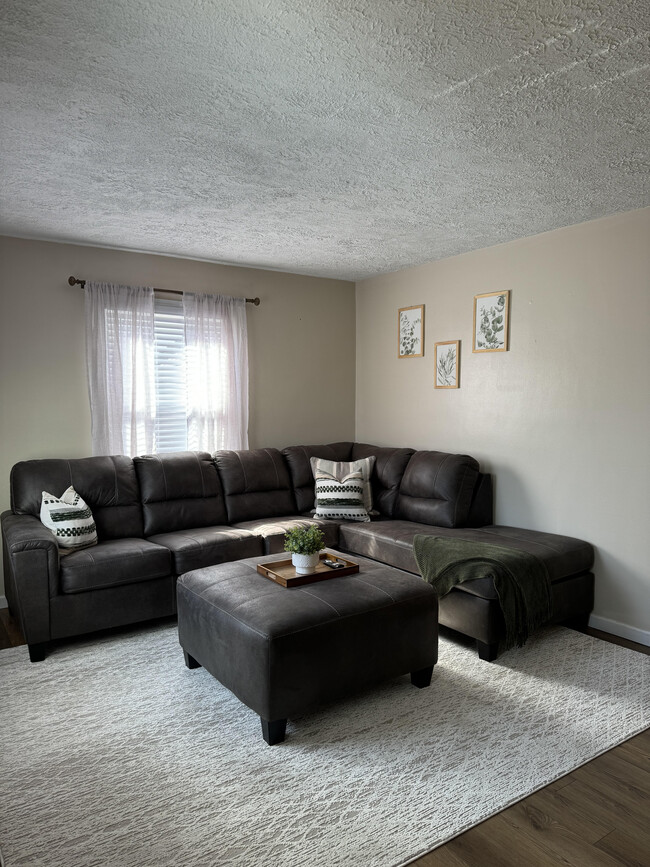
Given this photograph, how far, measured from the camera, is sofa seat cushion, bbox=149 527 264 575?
389cm

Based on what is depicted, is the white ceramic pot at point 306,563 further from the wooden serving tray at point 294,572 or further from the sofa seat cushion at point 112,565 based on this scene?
the sofa seat cushion at point 112,565

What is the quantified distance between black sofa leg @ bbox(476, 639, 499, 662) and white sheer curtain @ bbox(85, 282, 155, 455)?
2.84 meters

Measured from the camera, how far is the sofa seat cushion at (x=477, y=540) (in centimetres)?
363

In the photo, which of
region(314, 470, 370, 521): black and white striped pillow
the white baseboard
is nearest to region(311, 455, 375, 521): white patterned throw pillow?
region(314, 470, 370, 521): black and white striped pillow

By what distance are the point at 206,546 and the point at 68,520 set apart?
0.87 metres

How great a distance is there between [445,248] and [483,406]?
1.22 m

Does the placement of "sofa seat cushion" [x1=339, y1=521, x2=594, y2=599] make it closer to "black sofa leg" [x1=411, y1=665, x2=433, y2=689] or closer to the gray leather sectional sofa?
the gray leather sectional sofa

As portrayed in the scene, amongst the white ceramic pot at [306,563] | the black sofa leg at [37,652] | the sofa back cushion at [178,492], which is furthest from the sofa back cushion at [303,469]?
the black sofa leg at [37,652]

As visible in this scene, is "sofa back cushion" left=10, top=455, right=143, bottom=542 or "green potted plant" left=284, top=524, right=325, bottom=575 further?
"sofa back cushion" left=10, top=455, right=143, bottom=542

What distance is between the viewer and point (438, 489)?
14.9 feet

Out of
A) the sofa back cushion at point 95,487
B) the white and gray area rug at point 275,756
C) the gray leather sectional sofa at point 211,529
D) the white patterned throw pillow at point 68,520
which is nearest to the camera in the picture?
the white and gray area rug at point 275,756

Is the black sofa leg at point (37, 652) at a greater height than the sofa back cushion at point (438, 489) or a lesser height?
lesser

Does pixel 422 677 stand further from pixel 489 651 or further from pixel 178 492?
pixel 178 492

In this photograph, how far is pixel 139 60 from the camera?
6.43 ft
